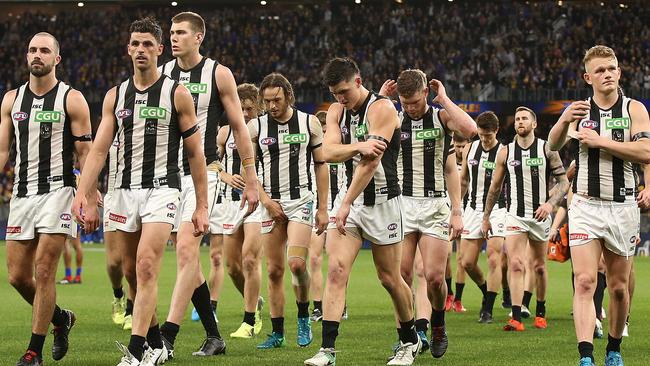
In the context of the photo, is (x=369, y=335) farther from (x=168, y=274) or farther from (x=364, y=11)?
(x=364, y=11)

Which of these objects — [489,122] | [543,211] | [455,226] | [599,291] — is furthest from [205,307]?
[489,122]

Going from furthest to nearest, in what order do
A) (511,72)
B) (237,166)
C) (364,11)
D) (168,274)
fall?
(364,11)
(511,72)
(168,274)
(237,166)

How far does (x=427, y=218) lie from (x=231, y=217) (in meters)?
2.58

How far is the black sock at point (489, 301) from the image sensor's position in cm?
1271

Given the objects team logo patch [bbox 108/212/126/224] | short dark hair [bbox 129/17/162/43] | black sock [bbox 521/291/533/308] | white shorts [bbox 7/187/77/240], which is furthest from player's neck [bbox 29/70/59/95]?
black sock [bbox 521/291/533/308]

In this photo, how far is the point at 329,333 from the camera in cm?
807

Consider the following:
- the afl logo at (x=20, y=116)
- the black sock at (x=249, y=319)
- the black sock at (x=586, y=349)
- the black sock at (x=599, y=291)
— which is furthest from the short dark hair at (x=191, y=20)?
the black sock at (x=599, y=291)

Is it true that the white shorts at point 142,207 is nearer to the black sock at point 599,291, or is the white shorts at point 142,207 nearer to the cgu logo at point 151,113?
the cgu logo at point 151,113

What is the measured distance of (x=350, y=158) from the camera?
8312 mm

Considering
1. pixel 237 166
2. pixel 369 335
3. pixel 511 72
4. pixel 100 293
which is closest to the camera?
pixel 369 335

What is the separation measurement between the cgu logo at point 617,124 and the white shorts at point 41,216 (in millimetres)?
3978

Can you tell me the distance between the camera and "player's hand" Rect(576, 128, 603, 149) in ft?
25.9

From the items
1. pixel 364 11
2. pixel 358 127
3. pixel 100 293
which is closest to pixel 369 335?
pixel 358 127

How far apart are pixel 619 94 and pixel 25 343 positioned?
5.56 meters
